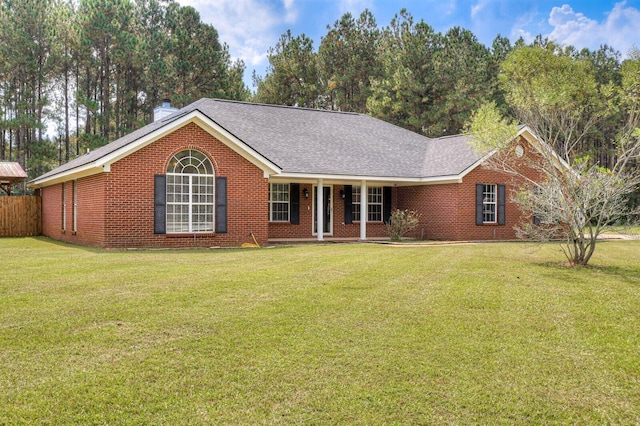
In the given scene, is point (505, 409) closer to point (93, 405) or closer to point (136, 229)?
point (93, 405)

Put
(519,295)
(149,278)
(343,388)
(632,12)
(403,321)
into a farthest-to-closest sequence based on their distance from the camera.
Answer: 1. (632,12)
2. (149,278)
3. (519,295)
4. (403,321)
5. (343,388)

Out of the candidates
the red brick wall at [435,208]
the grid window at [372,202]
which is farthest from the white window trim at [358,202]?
the red brick wall at [435,208]

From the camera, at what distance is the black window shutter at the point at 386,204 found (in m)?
21.6

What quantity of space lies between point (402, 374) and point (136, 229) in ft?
39.6

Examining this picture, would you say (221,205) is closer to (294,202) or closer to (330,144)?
(294,202)

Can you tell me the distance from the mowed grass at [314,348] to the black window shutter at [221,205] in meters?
6.29

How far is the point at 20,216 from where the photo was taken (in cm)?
2284

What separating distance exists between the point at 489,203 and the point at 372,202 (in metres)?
4.59

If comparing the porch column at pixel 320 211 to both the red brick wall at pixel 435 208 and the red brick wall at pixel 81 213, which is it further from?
the red brick wall at pixel 81 213

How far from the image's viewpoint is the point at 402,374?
4.91 m

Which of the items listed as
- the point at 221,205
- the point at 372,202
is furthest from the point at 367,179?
the point at 221,205

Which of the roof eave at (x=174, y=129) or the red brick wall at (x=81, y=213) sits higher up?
the roof eave at (x=174, y=129)

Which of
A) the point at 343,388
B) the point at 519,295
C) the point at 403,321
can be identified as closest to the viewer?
the point at 343,388

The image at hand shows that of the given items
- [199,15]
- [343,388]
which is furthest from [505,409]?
[199,15]
